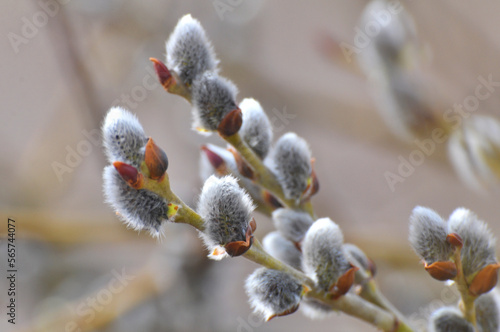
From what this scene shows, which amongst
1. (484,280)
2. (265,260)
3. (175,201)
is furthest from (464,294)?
(175,201)

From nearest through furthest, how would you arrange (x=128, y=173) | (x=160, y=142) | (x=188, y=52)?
(x=128, y=173), (x=188, y=52), (x=160, y=142)

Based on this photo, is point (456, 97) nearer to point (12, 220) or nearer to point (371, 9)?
point (371, 9)

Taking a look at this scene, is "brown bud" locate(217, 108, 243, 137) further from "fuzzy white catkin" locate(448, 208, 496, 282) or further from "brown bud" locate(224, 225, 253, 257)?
"fuzzy white catkin" locate(448, 208, 496, 282)

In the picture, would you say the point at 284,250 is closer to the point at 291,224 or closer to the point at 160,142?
the point at 291,224

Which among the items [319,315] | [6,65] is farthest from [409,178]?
[319,315]

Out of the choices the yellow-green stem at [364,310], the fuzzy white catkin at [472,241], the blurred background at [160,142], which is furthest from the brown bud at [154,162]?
the blurred background at [160,142]
